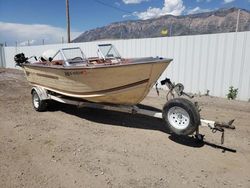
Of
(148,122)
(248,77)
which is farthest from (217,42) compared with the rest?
(148,122)

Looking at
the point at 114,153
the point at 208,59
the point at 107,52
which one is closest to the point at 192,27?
the point at 208,59

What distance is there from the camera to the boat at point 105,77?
5.48 metres

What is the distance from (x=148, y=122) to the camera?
21.4ft

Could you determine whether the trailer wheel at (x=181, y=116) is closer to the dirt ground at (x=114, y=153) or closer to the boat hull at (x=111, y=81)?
the dirt ground at (x=114, y=153)

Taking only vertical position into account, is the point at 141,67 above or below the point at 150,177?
A: above

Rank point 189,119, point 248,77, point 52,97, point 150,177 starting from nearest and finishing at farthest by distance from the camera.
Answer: point 150,177 → point 189,119 → point 52,97 → point 248,77

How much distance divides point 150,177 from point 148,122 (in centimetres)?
274

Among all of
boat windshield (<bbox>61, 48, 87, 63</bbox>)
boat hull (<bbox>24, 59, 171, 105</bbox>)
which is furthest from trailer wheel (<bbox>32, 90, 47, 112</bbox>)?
boat windshield (<bbox>61, 48, 87, 63</bbox>)

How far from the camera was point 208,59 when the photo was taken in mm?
9758

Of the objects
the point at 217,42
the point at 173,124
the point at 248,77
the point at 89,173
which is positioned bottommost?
the point at 89,173

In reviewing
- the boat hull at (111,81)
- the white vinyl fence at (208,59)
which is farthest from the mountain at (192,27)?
the boat hull at (111,81)

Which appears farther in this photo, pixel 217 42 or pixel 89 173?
pixel 217 42

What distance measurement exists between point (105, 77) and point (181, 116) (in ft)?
6.14

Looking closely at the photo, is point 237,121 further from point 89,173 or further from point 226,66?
point 89,173
